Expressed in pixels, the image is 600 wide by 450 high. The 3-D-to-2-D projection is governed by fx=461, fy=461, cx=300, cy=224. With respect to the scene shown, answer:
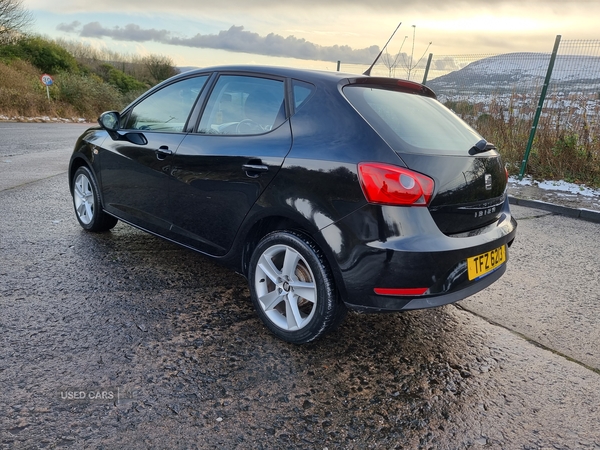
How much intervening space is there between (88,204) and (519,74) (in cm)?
827

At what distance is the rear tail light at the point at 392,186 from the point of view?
230 cm

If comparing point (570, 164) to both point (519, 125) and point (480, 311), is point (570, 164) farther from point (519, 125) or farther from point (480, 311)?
point (480, 311)

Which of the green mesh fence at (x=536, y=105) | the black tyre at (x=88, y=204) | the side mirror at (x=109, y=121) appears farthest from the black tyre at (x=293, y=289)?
the green mesh fence at (x=536, y=105)

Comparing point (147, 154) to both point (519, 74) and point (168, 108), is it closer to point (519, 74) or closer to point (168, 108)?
point (168, 108)

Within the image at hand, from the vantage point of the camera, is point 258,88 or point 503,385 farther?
point 258,88

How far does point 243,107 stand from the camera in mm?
3100

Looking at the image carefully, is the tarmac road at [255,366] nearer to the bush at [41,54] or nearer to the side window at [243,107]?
the side window at [243,107]

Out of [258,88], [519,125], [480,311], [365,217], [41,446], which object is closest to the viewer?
[41,446]

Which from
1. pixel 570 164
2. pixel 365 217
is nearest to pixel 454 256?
pixel 365 217

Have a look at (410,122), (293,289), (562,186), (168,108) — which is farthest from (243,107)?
(562,186)

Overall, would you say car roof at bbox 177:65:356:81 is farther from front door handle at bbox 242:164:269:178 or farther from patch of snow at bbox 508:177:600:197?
patch of snow at bbox 508:177:600:197

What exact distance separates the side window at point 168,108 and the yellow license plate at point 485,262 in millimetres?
2232

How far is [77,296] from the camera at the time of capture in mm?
3174

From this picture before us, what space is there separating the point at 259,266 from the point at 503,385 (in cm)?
151
